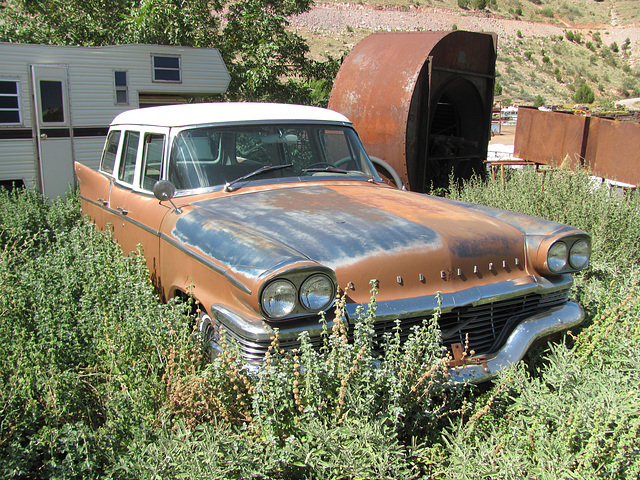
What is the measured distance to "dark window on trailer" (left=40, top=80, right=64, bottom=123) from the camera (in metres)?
9.78

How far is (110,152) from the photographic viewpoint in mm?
4980

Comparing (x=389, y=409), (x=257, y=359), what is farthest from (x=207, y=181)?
(x=389, y=409)

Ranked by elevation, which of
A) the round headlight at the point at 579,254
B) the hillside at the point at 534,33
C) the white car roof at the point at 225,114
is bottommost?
the round headlight at the point at 579,254

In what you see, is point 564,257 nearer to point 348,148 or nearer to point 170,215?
point 348,148

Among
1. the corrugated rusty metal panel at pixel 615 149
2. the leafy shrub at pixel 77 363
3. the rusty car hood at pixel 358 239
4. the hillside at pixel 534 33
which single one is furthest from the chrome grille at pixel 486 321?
the hillside at pixel 534 33

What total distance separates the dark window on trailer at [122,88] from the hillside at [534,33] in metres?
37.9

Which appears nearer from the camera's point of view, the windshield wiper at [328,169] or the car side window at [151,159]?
the car side window at [151,159]

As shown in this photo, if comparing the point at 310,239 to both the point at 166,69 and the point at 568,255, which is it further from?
the point at 166,69

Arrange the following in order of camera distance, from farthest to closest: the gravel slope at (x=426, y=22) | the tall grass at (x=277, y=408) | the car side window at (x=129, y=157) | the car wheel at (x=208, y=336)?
the gravel slope at (x=426, y=22), the car side window at (x=129, y=157), the car wheel at (x=208, y=336), the tall grass at (x=277, y=408)

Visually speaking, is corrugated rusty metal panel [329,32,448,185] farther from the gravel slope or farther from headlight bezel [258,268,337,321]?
the gravel slope

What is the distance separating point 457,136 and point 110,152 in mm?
5250

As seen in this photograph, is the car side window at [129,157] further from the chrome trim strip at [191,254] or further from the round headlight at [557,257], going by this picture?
the round headlight at [557,257]

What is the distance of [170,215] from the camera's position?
344 centimetres

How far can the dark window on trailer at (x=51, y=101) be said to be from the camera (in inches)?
385
